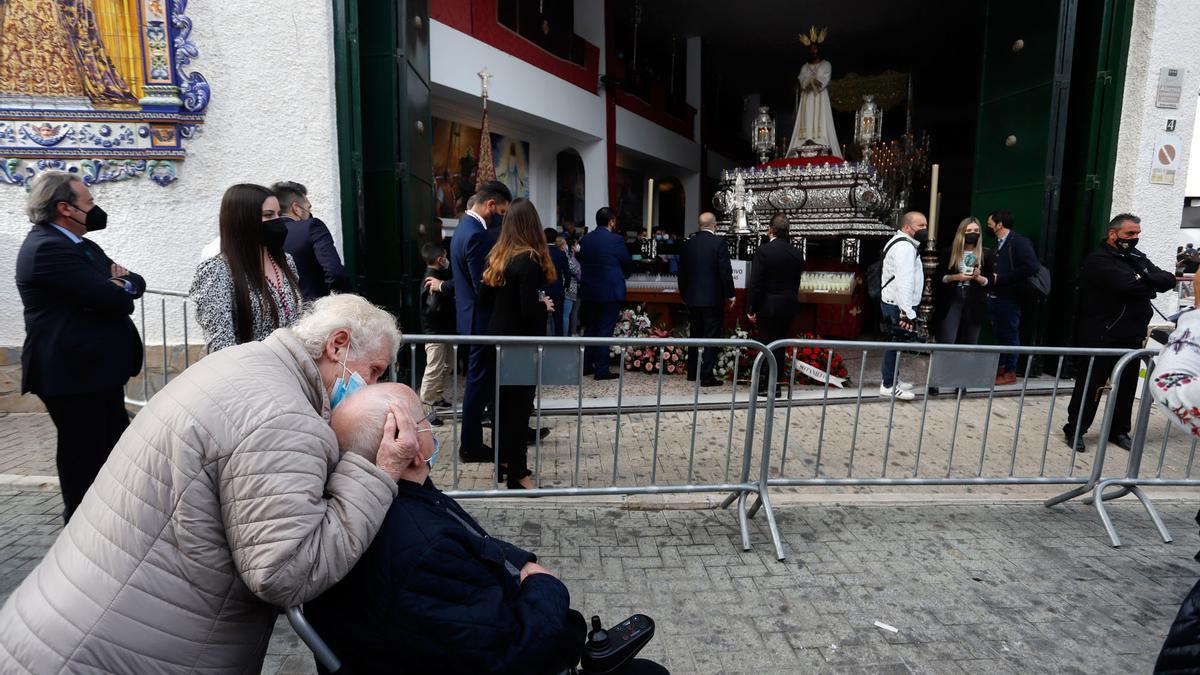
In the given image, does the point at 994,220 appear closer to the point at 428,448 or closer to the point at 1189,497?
the point at 1189,497

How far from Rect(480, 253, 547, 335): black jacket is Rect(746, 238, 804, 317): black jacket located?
316cm

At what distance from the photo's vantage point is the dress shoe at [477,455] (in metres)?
4.37

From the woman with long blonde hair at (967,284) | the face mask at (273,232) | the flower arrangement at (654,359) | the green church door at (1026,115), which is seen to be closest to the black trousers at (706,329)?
the flower arrangement at (654,359)

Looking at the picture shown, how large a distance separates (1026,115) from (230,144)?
8.10 meters

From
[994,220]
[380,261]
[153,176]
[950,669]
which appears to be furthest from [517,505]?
[994,220]

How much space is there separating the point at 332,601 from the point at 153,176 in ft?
17.7

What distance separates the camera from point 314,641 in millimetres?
1403

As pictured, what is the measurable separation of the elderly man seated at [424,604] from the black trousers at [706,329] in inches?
217

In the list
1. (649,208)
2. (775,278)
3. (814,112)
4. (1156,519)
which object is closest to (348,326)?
(1156,519)

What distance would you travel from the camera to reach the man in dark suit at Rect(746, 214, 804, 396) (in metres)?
6.48

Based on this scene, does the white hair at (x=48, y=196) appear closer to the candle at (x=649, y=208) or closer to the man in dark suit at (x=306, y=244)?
the man in dark suit at (x=306, y=244)

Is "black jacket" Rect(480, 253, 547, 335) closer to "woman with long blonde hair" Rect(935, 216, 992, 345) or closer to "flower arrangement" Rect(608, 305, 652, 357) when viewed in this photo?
"flower arrangement" Rect(608, 305, 652, 357)

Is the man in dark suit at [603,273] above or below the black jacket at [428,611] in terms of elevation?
above

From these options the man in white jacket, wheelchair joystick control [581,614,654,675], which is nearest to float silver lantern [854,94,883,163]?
the man in white jacket
